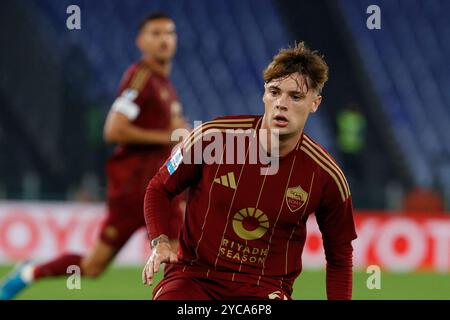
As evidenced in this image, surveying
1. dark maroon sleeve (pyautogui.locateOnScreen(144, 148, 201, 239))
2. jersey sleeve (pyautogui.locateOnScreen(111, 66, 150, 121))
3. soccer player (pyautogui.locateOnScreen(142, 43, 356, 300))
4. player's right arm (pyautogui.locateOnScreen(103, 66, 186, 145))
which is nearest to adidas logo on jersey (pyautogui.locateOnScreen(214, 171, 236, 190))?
soccer player (pyautogui.locateOnScreen(142, 43, 356, 300))

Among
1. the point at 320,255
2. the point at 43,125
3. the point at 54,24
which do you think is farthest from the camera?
the point at 54,24

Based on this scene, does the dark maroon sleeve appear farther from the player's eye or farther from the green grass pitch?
the green grass pitch

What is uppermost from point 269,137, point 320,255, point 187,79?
point 187,79

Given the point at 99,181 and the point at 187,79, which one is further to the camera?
the point at 187,79

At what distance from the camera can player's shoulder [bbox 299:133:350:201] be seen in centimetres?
438

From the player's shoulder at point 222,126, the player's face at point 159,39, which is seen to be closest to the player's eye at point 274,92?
the player's shoulder at point 222,126

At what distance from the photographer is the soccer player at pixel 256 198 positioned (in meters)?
4.29

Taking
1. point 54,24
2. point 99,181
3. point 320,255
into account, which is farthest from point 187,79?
point 320,255

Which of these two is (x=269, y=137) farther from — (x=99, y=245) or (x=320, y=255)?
(x=320, y=255)

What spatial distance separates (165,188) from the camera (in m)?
4.44

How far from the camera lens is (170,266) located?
4.45 m

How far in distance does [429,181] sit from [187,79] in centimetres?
411

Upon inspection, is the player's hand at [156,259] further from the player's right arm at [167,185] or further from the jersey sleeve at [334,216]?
the jersey sleeve at [334,216]
